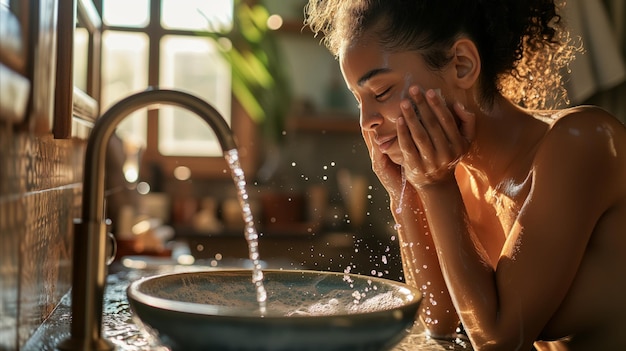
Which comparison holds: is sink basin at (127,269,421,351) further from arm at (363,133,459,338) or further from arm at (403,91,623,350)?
arm at (363,133,459,338)

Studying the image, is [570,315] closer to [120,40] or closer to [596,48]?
[596,48]

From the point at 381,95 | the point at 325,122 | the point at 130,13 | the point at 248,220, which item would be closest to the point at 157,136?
the point at 130,13

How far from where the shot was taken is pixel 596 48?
109 inches

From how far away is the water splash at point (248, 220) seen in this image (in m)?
0.83

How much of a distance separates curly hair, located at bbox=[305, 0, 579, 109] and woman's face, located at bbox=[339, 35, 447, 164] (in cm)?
2

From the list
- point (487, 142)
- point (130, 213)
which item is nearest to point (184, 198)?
point (130, 213)

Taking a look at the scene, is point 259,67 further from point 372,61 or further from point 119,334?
point 119,334

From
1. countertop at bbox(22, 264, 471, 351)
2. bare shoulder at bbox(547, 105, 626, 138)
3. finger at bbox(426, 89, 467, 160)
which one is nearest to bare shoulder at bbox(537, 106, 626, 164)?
bare shoulder at bbox(547, 105, 626, 138)

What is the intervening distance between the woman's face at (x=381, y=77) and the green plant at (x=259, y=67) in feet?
10.0

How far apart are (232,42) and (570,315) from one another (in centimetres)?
335

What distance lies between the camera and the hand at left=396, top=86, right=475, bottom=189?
1.18 meters

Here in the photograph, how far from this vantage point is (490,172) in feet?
4.39

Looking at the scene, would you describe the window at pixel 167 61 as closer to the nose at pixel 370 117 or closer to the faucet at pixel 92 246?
the nose at pixel 370 117

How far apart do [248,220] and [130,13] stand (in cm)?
392
